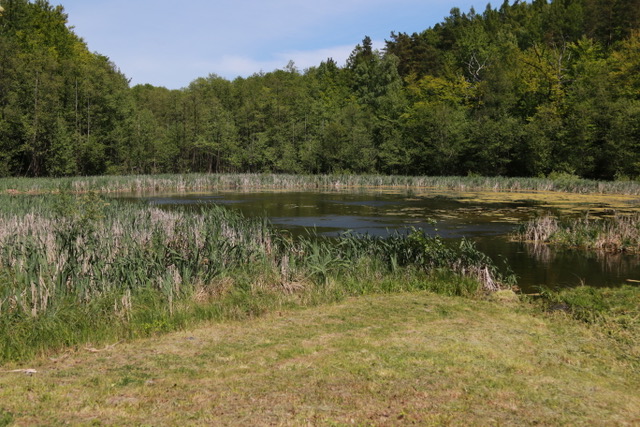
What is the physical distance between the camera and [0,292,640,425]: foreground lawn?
4.18 m

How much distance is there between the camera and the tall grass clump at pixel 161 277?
671 cm

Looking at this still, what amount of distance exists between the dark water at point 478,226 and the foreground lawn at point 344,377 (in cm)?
447

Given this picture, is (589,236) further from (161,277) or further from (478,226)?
(161,277)

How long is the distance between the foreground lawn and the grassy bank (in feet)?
85.5

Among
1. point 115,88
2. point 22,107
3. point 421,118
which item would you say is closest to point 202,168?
point 115,88

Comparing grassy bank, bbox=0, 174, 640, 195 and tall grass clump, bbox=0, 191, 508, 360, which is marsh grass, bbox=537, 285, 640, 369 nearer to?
tall grass clump, bbox=0, 191, 508, 360

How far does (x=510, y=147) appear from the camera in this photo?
51219mm

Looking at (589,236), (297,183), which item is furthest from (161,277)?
(297,183)

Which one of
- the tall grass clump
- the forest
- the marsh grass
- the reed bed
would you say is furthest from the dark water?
the forest

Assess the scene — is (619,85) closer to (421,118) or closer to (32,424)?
(421,118)

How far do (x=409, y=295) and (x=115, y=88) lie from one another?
58.7 metres

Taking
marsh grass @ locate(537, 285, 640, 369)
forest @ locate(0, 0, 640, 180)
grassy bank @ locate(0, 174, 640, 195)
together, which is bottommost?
marsh grass @ locate(537, 285, 640, 369)

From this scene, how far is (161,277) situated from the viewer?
8.34 m

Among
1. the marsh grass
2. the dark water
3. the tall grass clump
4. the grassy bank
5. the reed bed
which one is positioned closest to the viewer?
the marsh grass
